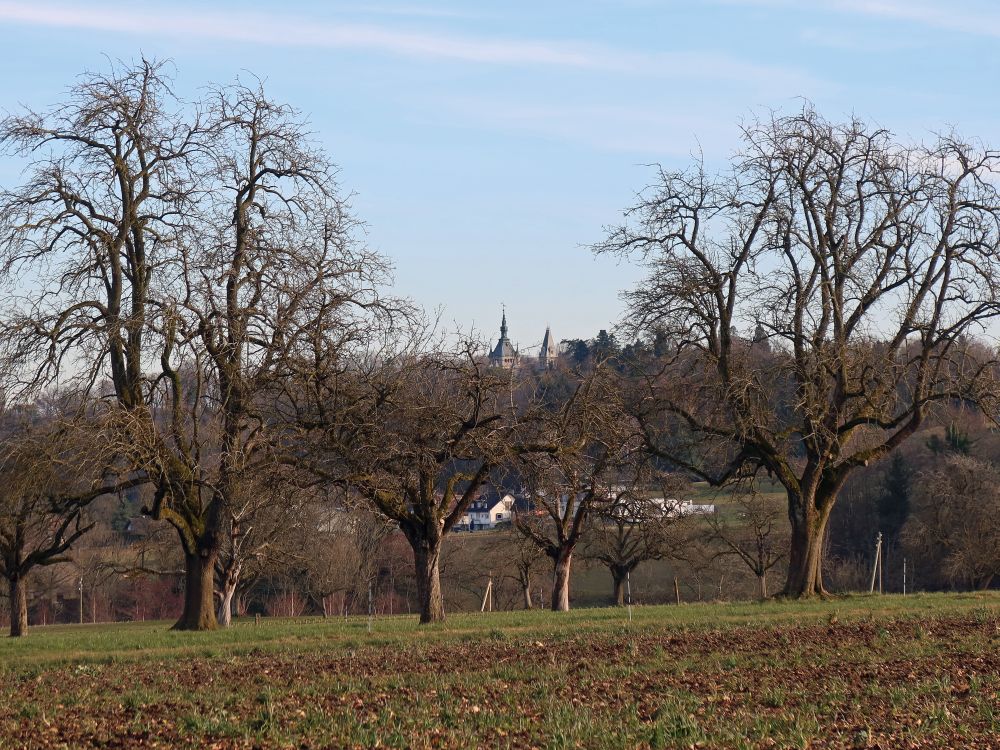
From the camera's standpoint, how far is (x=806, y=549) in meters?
29.2

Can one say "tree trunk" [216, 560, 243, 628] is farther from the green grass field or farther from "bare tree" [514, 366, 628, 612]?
the green grass field

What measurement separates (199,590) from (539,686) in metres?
15.2

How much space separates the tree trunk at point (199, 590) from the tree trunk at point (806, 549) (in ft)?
46.0

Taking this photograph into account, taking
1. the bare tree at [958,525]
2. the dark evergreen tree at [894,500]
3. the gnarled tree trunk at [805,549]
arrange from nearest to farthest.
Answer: the gnarled tree trunk at [805,549] → the bare tree at [958,525] → the dark evergreen tree at [894,500]

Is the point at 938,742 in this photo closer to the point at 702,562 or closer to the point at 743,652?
the point at 743,652

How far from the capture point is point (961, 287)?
28.1m

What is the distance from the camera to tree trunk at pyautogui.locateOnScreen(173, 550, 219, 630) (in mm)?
26906

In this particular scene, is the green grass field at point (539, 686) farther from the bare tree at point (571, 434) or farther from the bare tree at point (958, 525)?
the bare tree at point (958, 525)

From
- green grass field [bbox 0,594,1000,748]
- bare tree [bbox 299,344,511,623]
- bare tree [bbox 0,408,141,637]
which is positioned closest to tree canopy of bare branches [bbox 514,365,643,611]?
bare tree [bbox 299,344,511,623]

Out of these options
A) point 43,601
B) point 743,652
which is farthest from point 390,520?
point 43,601

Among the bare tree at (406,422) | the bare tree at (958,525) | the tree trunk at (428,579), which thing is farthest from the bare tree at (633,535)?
the bare tree at (958,525)

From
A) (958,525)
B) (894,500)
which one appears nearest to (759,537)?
(958,525)

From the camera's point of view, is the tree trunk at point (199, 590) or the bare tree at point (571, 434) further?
the tree trunk at point (199, 590)

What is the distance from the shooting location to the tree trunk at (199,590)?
88.3 feet
